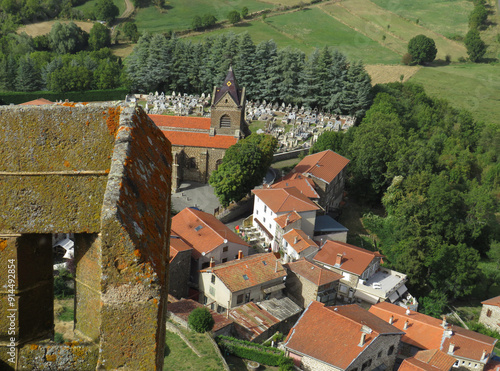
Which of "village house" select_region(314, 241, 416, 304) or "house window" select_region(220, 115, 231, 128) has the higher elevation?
"house window" select_region(220, 115, 231, 128)

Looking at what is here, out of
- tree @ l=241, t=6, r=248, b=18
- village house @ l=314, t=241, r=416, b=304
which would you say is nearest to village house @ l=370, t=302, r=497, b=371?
village house @ l=314, t=241, r=416, b=304

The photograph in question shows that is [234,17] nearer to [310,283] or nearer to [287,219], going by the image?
[287,219]

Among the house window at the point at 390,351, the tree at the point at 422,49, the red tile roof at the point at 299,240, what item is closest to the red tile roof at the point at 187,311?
the house window at the point at 390,351

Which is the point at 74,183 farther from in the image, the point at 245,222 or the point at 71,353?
the point at 245,222

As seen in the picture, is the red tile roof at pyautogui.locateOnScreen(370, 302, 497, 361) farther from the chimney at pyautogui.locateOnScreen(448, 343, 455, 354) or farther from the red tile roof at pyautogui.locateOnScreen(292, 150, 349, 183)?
the red tile roof at pyautogui.locateOnScreen(292, 150, 349, 183)

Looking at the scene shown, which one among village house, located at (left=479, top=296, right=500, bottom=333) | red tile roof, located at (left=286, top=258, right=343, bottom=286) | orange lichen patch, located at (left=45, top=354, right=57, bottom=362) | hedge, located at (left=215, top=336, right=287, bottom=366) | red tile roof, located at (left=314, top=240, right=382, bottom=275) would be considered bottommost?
village house, located at (left=479, top=296, right=500, bottom=333)

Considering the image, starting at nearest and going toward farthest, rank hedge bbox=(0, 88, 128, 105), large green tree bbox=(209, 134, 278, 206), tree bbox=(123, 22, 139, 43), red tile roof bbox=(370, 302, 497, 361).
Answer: red tile roof bbox=(370, 302, 497, 361)
large green tree bbox=(209, 134, 278, 206)
hedge bbox=(0, 88, 128, 105)
tree bbox=(123, 22, 139, 43)

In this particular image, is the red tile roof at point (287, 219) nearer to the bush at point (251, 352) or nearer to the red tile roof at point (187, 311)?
the red tile roof at point (187, 311)

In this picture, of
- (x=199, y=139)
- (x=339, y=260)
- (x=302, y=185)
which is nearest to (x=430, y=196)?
(x=302, y=185)
